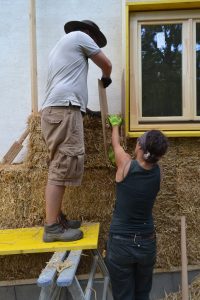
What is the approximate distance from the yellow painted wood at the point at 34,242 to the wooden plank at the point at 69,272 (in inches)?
3.5

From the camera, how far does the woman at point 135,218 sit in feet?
9.00

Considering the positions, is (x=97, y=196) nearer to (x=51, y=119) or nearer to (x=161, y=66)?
(x=51, y=119)

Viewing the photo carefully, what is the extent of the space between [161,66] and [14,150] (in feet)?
5.05

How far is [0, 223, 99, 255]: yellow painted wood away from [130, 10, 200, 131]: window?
1.09m

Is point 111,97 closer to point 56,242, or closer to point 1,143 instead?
point 1,143

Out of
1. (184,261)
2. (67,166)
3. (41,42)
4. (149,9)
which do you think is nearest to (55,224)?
(67,166)

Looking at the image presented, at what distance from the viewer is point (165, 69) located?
3604 millimetres

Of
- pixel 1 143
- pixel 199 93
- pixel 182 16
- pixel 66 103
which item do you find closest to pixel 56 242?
pixel 66 103

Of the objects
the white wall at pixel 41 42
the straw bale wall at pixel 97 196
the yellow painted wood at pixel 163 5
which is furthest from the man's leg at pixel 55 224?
the yellow painted wood at pixel 163 5

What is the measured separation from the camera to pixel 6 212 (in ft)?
11.7

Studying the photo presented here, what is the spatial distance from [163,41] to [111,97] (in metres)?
0.70

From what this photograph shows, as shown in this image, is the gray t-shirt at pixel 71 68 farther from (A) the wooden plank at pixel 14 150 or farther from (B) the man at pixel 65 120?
(A) the wooden plank at pixel 14 150

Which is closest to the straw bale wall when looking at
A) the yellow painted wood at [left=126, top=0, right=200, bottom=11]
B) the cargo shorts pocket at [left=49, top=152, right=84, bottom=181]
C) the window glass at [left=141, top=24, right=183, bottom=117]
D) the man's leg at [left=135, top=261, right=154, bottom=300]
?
the window glass at [left=141, top=24, right=183, bottom=117]

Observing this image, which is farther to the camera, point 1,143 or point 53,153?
point 1,143
